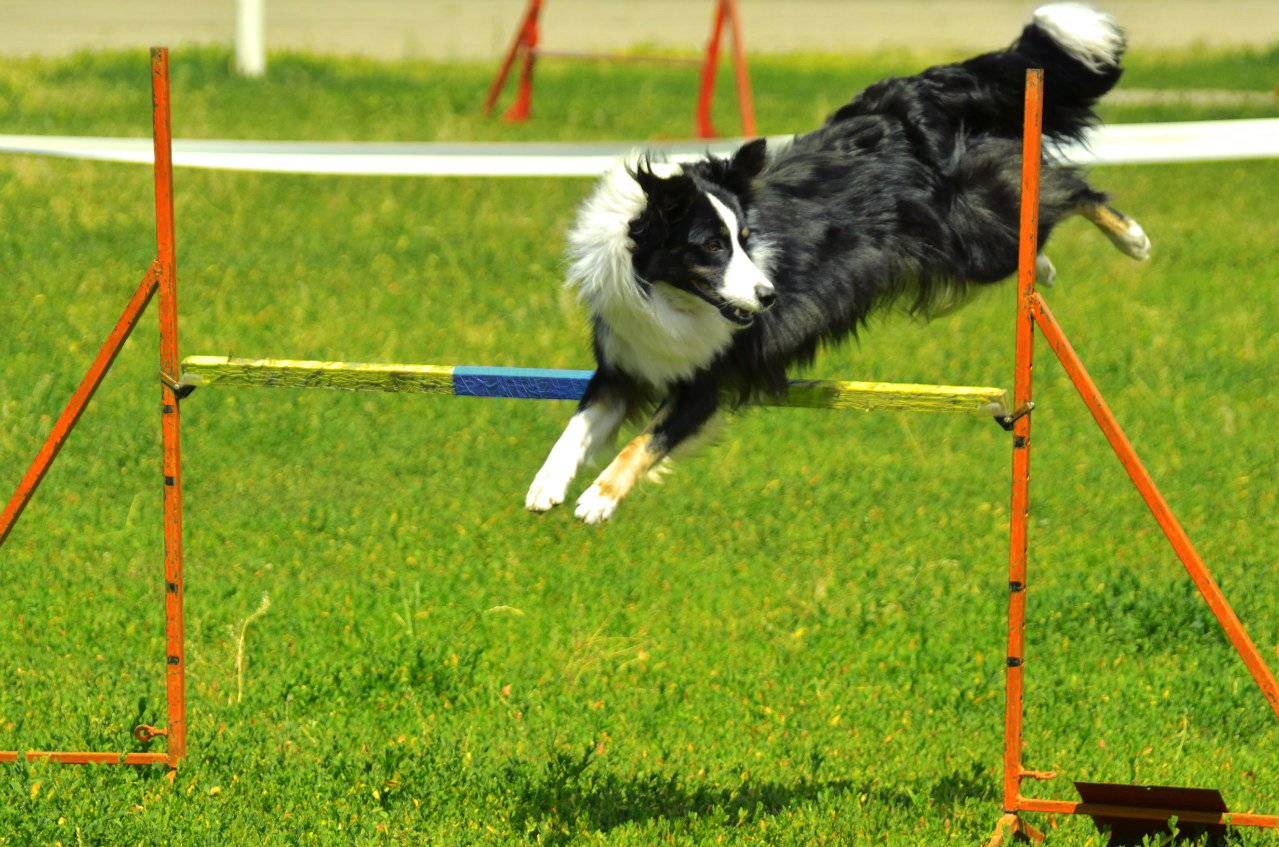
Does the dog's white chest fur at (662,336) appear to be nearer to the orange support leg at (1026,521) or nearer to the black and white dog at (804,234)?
the black and white dog at (804,234)

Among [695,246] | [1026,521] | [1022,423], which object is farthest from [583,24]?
[1026,521]

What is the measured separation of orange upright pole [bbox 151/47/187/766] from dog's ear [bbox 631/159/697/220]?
1.24m

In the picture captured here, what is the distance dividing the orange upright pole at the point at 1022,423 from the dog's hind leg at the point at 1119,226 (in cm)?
139

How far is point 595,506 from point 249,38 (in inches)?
432

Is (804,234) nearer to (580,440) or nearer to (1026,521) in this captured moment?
(580,440)

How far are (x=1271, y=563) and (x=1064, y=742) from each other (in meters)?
1.75

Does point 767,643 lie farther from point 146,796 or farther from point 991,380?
point 991,380

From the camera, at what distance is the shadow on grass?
475cm

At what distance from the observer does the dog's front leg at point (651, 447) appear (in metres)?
4.45

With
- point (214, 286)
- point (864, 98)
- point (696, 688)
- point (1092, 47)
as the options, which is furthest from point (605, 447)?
point (214, 286)

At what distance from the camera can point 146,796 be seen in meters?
4.76

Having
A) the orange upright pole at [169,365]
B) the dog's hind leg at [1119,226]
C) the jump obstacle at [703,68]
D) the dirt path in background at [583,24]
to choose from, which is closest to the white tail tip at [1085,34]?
the dog's hind leg at [1119,226]

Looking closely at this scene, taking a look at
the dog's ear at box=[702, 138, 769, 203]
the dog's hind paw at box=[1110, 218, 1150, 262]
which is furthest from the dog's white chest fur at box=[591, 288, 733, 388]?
the dog's hind paw at box=[1110, 218, 1150, 262]

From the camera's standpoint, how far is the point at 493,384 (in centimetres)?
453
